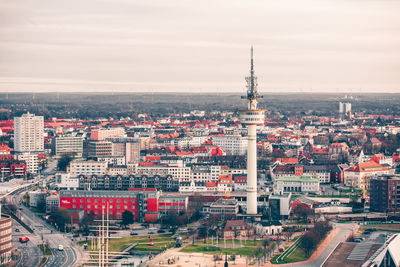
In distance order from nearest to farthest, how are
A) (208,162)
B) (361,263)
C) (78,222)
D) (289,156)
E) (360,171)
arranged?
(361,263) → (78,222) → (360,171) → (208,162) → (289,156)

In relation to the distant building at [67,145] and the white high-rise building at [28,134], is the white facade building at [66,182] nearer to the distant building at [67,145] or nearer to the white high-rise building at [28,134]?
the distant building at [67,145]

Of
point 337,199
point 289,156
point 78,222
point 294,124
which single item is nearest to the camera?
point 78,222

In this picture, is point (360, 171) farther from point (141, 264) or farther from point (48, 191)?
point (141, 264)

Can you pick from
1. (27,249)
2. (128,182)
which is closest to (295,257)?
(27,249)

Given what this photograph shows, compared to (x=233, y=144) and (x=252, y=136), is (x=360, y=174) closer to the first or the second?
(x=252, y=136)

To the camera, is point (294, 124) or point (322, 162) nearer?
point (322, 162)

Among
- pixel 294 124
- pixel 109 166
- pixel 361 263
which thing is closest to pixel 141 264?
pixel 361 263

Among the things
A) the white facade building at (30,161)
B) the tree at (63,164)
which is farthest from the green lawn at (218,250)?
the white facade building at (30,161)
